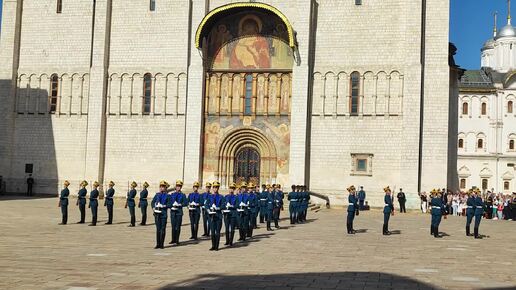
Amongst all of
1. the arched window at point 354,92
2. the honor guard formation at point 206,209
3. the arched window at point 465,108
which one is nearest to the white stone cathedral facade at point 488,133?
the arched window at point 465,108

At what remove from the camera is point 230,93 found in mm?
36781

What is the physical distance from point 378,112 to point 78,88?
752 inches

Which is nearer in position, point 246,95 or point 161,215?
point 161,215

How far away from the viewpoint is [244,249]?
16.3 meters

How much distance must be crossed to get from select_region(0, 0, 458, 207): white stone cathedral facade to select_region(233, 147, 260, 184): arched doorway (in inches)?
2.7

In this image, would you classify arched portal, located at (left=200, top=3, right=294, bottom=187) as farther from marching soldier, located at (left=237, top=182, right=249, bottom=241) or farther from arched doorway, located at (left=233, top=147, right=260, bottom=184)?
marching soldier, located at (left=237, top=182, right=249, bottom=241)

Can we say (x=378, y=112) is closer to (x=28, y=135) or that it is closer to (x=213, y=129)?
(x=213, y=129)

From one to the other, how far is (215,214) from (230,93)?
21.1m

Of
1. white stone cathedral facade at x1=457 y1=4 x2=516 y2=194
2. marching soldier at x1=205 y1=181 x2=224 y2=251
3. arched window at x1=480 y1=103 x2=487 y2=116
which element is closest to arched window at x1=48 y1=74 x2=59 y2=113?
marching soldier at x1=205 y1=181 x2=224 y2=251

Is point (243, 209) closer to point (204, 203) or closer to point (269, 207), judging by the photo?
point (204, 203)

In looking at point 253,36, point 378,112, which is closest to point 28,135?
point 253,36

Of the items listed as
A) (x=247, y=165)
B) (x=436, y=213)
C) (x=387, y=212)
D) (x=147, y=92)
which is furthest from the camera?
(x=147, y=92)

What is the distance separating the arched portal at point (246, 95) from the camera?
36.0 meters

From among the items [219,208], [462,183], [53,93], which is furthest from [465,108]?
[219,208]
